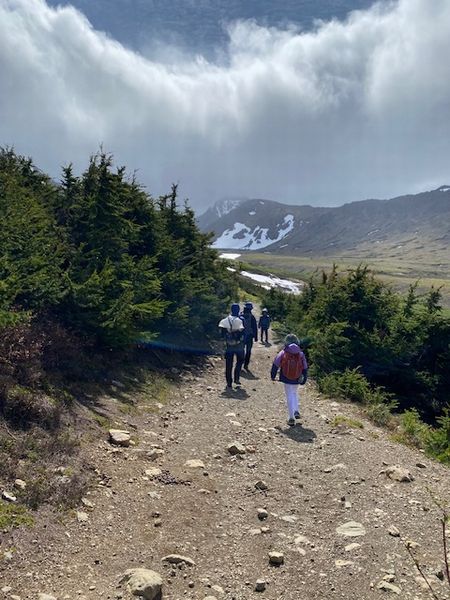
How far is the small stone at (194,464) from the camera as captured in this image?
8.15 metres

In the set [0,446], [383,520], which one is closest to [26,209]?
[0,446]

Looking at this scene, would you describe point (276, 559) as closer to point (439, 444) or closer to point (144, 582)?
point (144, 582)

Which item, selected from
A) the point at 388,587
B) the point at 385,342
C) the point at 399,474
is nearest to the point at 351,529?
the point at 388,587

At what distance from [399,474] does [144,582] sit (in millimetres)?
5131

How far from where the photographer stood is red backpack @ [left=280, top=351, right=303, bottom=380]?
11227 millimetres

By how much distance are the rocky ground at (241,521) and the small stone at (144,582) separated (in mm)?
96

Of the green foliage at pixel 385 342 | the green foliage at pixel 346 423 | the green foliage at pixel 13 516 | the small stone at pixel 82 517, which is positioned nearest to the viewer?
the green foliage at pixel 13 516

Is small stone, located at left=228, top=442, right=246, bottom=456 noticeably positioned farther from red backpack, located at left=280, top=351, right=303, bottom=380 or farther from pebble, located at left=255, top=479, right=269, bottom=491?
red backpack, located at left=280, top=351, right=303, bottom=380

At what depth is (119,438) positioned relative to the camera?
838 centimetres

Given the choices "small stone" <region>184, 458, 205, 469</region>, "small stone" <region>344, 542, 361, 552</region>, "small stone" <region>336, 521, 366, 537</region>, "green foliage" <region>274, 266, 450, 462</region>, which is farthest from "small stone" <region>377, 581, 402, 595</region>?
"green foliage" <region>274, 266, 450, 462</region>

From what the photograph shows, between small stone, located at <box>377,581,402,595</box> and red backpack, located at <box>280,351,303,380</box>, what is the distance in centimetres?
634

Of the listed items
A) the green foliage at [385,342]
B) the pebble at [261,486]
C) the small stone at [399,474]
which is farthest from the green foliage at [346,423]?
the green foliage at [385,342]

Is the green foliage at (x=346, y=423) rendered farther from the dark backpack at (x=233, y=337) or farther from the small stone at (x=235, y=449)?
the dark backpack at (x=233, y=337)

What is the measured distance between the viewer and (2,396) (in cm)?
726
